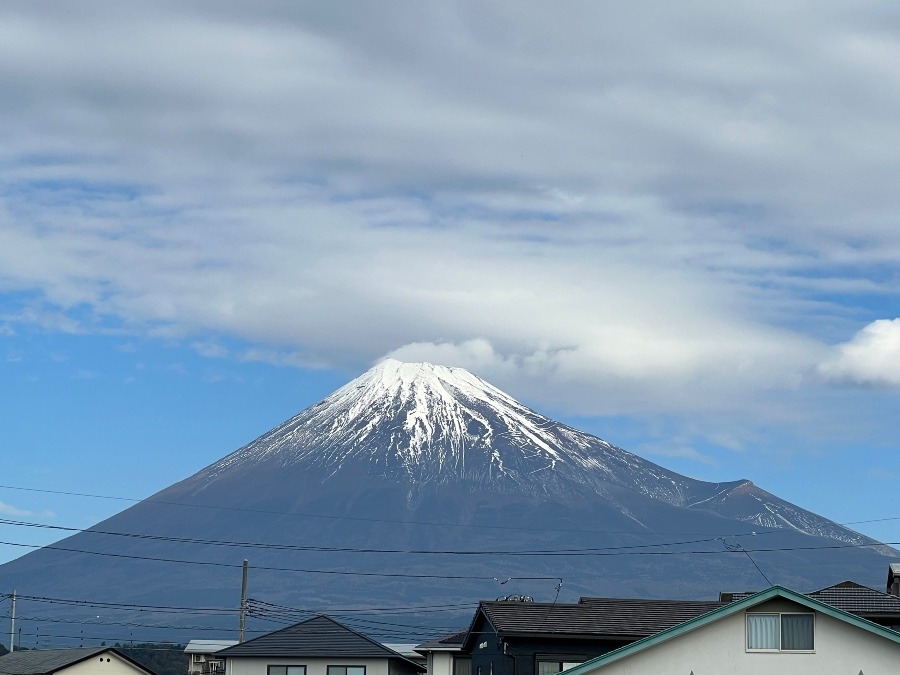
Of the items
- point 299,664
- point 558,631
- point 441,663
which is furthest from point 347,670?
point 558,631

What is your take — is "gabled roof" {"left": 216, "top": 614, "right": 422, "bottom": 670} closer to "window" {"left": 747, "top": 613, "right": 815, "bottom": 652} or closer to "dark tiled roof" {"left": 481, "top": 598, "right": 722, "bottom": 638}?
"dark tiled roof" {"left": 481, "top": 598, "right": 722, "bottom": 638}

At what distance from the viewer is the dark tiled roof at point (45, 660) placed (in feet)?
247

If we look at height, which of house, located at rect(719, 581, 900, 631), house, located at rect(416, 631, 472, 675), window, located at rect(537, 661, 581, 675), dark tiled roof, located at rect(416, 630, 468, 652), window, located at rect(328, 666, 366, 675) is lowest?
window, located at rect(537, 661, 581, 675)

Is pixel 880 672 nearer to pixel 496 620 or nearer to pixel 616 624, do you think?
pixel 616 624

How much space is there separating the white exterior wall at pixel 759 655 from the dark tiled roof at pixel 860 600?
6.81m

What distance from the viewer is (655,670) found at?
41.9 meters

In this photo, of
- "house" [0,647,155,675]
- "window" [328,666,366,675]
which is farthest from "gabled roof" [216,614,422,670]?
"house" [0,647,155,675]

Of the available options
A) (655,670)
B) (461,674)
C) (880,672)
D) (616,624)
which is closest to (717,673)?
(655,670)

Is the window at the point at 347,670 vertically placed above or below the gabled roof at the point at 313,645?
below

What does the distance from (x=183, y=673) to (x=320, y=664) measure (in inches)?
2526

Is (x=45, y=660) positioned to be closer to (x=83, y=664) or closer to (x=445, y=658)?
(x=83, y=664)

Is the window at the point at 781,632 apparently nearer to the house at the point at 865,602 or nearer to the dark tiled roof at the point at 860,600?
the house at the point at 865,602

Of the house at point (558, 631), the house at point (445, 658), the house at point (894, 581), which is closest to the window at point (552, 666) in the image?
the house at point (558, 631)

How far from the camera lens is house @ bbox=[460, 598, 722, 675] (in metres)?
50.4
